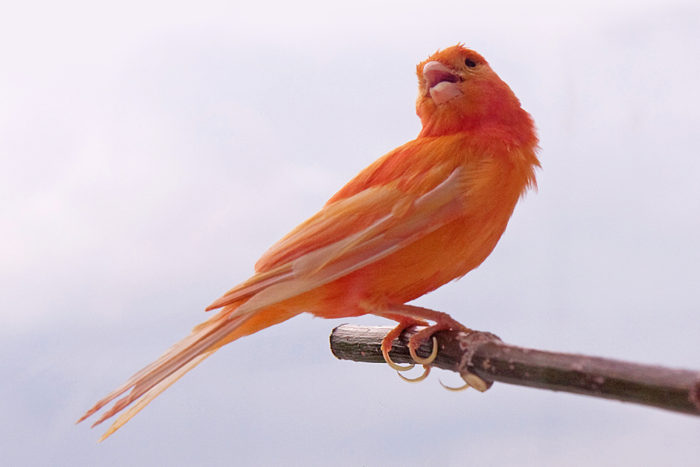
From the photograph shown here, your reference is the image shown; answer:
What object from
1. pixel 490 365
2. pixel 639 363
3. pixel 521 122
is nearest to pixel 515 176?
pixel 521 122

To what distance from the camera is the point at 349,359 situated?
195 cm

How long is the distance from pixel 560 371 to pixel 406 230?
0.43 meters

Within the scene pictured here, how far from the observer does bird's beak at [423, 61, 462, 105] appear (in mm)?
1611

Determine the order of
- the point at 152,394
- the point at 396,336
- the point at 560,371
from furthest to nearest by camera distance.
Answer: the point at 396,336
the point at 152,394
the point at 560,371

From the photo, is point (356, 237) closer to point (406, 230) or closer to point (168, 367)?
point (406, 230)

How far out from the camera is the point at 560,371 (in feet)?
4.06

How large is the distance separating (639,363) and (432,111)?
77 centimetres

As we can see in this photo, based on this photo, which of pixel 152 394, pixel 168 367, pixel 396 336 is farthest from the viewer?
pixel 396 336

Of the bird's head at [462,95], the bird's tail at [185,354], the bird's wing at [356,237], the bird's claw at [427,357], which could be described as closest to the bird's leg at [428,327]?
A: the bird's claw at [427,357]

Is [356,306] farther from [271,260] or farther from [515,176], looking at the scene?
[515,176]

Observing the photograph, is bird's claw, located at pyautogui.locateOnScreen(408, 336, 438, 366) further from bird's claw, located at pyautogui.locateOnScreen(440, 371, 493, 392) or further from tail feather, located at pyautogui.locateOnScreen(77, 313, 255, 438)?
tail feather, located at pyautogui.locateOnScreen(77, 313, 255, 438)

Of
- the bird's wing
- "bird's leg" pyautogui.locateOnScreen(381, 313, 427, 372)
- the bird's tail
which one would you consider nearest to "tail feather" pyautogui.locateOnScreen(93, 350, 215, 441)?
the bird's tail

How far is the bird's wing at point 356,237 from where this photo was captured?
1471 millimetres

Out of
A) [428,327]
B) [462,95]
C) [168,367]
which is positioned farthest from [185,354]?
[462,95]
